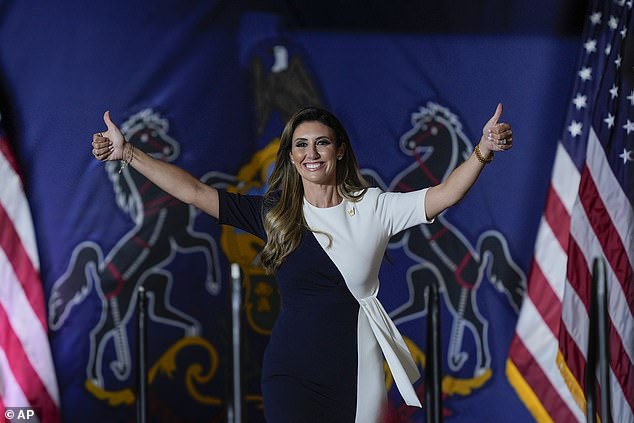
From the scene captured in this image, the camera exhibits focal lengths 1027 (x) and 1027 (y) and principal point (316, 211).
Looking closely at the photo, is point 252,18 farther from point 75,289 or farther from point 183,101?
point 75,289

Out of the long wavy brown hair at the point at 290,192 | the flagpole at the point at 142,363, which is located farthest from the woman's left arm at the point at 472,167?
the flagpole at the point at 142,363

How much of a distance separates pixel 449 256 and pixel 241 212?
2.17 metres

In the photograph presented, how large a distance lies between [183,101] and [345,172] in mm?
1994

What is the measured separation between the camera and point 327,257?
3.12m

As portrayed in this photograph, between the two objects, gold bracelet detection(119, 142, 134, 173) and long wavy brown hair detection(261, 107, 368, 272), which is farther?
gold bracelet detection(119, 142, 134, 173)

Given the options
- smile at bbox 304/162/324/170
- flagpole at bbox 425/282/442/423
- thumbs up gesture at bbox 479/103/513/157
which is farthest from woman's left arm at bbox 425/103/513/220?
flagpole at bbox 425/282/442/423

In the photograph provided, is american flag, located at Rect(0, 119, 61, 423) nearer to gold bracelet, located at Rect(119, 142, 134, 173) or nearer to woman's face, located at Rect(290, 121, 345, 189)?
gold bracelet, located at Rect(119, 142, 134, 173)

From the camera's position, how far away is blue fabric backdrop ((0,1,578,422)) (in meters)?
4.95

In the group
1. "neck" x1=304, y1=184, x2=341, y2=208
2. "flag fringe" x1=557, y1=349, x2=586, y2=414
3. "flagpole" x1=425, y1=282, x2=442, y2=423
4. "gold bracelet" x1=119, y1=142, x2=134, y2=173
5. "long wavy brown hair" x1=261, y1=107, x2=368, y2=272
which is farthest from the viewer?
"flag fringe" x1=557, y1=349, x2=586, y2=414

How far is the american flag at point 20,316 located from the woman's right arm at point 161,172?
5.50 ft

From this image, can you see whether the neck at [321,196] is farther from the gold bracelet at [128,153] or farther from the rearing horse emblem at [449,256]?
the rearing horse emblem at [449,256]

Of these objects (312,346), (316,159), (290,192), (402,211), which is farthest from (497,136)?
(312,346)

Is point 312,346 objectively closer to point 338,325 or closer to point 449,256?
point 338,325

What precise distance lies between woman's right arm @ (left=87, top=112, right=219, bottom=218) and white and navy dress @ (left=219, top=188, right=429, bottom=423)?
13.6 inches
